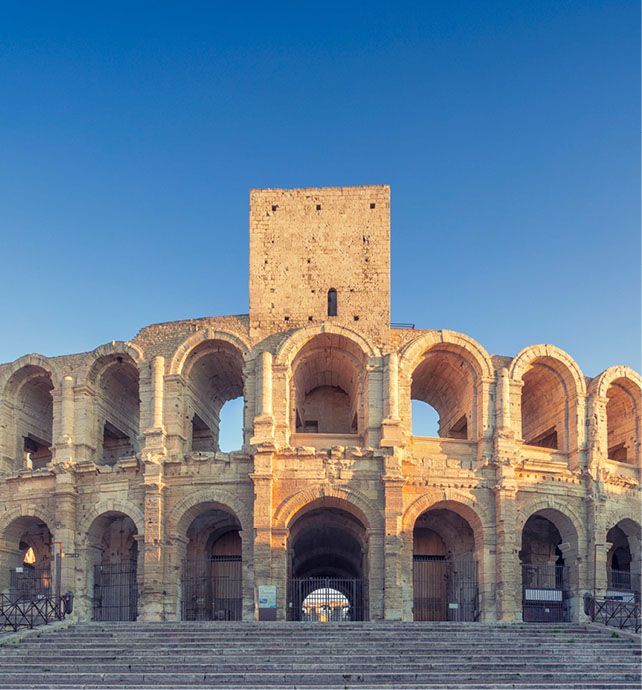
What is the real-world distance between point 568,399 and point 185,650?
15.6 metres

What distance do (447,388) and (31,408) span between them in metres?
15.3

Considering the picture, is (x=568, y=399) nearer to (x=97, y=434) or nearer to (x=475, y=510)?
(x=475, y=510)

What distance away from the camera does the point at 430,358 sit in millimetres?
28891

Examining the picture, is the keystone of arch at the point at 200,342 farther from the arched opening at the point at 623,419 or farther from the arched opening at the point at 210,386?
the arched opening at the point at 623,419

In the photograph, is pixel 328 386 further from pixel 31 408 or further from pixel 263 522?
pixel 31 408

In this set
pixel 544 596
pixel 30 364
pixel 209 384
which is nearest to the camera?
pixel 544 596

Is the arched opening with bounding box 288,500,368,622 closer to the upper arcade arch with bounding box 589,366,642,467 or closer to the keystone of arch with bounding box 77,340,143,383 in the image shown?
the keystone of arch with bounding box 77,340,143,383

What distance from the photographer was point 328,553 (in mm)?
34562

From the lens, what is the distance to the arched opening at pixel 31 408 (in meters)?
29.5

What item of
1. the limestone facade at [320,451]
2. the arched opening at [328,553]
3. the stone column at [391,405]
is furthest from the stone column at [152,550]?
the stone column at [391,405]

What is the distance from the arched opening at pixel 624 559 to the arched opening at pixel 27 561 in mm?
19084

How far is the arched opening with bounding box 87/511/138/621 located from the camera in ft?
90.5

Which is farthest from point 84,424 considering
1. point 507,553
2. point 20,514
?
point 507,553

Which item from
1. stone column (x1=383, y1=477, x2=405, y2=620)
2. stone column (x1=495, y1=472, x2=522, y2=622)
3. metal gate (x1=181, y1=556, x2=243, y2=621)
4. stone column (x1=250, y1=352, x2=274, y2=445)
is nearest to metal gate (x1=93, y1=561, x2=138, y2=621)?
metal gate (x1=181, y1=556, x2=243, y2=621)
